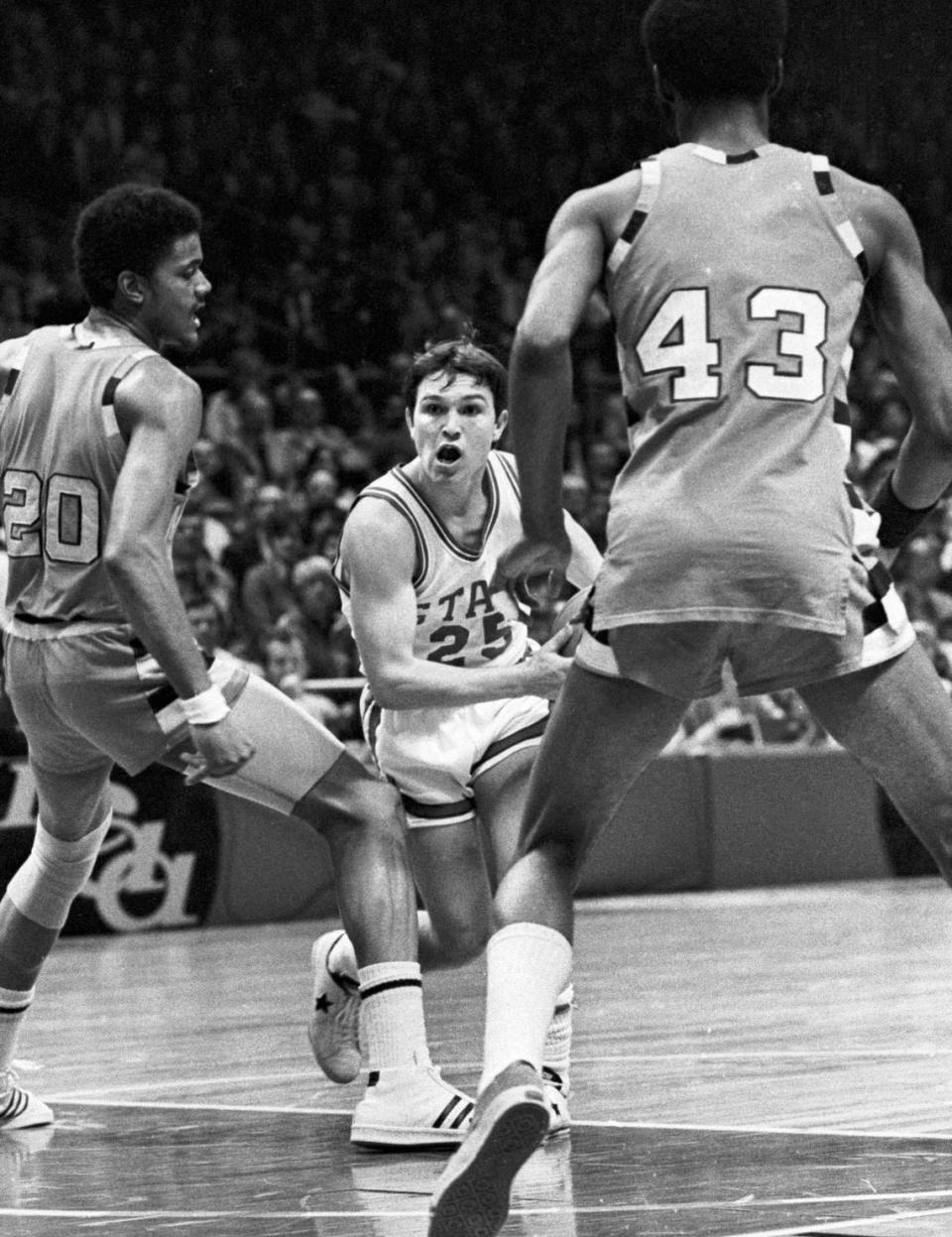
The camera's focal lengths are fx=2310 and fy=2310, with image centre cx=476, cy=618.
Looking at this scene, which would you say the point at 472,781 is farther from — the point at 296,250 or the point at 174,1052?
the point at 296,250

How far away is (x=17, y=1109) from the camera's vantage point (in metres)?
5.50

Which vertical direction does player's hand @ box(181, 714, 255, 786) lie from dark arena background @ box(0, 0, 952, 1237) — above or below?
above

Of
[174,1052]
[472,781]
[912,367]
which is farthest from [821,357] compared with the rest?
[174,1052]

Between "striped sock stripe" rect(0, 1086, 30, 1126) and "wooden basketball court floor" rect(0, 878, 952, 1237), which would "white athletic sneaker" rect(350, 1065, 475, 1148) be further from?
"striped sock stripe" rect(0, 1086, 30, 1126)

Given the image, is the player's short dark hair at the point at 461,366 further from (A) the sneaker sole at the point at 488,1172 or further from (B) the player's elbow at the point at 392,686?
(A) the sneaker sole at the point at 488,1172

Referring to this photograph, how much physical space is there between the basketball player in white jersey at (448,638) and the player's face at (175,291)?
65 cm

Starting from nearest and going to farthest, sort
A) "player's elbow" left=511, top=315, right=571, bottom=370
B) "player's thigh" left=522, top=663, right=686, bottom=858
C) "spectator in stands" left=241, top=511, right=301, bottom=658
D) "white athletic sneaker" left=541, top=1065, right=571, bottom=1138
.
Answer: "player's elbow" left=511, top=315, right=571, bottom=370 < "player's thigh" left=522, top=663, right=686, bottom=858 < "white athletic sneaker" left=541, top=1065, right=571, bottom=1138 < "spectator in stands" left=241, top=511, right=301, bottom=658

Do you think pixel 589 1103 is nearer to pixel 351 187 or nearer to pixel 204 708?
pixel 204 708

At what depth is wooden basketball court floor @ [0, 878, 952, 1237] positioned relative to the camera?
4223mm

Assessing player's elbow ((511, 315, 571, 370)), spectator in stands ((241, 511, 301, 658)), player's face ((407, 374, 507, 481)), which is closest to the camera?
player's elbow ((511, 315, 571, 370))

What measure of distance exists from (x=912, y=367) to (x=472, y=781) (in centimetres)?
223

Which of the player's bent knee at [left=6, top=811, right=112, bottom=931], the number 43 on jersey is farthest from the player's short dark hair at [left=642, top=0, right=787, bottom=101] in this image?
the player's bent knee at [left=6, top=811, right=112, bottom=931]

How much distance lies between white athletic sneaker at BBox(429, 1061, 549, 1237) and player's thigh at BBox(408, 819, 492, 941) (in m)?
2.20

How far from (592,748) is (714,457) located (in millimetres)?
511
